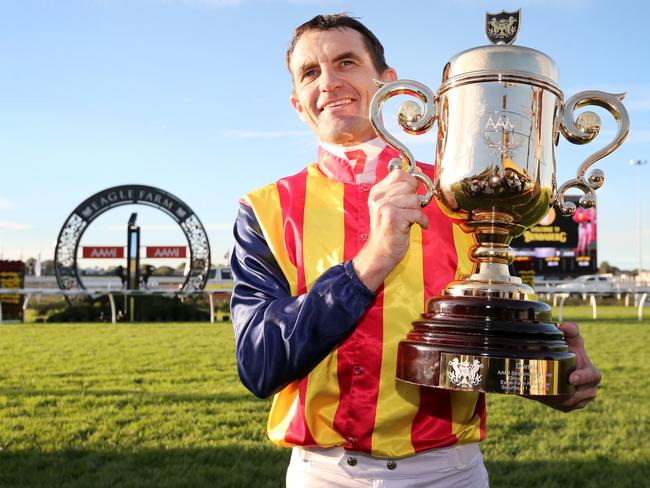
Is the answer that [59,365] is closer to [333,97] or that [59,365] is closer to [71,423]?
[71,423]

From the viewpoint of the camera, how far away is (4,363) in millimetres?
8523

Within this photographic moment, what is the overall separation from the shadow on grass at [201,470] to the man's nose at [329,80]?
2937 millimetres

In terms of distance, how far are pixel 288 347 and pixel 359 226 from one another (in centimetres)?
31

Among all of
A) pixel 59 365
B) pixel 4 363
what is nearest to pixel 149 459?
pixel 59 365

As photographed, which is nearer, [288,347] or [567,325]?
[288,347]

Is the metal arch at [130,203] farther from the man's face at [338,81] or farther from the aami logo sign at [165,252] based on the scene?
the man's face at [338,81]

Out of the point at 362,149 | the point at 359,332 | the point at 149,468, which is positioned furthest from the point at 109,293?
the point at 359,332

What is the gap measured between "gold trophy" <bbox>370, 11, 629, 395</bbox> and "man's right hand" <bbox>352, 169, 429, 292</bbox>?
7 centimetres

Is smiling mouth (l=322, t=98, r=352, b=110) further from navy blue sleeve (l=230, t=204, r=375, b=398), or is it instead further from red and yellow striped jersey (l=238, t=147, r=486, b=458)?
navy blue sleeve (l=230, t=204, r=375, b=398)

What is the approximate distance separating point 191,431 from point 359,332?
13.0 ft

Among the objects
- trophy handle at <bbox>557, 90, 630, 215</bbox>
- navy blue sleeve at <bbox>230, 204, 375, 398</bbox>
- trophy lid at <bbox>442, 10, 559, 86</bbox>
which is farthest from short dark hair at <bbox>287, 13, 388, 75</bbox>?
navy blue sleeve at <bbox>230, 204, 375, 398</bbox>

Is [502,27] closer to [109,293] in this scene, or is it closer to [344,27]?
[344,27]

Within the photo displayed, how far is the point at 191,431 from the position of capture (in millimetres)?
5090

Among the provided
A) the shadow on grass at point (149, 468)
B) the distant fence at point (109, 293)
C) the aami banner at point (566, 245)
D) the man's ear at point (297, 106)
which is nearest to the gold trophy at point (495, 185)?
the man's ear at point (297, 106)
